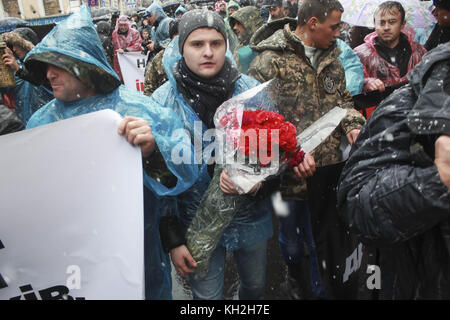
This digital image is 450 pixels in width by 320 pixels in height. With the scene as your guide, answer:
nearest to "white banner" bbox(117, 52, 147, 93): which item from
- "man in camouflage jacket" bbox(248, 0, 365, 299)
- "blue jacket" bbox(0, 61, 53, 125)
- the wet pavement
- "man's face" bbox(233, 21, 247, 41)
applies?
"man's face" bbox(233, 21, 247, 41)

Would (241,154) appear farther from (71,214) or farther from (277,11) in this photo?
(277,11)

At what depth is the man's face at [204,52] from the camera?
1.82 m

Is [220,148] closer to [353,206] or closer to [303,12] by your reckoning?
[353,206]

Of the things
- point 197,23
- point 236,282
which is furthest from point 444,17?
point 236,282

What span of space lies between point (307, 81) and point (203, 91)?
0.90m

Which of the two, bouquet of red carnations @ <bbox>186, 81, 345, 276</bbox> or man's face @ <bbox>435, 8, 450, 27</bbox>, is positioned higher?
man's face @ <bbox>435, 8, 450, 27</bbox>

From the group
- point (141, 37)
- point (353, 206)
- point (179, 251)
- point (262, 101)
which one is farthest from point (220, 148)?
point (141, 37)

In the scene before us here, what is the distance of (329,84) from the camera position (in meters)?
2.41

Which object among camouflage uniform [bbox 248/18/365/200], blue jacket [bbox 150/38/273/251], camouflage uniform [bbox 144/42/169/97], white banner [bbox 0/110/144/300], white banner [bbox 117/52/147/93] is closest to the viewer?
white banner [bbox 0/110/144/300]

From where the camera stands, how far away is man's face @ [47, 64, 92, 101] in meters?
1.56

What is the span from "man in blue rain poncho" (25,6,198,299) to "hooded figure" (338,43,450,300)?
0.84 metres

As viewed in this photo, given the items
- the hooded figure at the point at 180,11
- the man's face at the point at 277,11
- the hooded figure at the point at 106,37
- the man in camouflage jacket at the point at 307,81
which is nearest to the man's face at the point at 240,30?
the man's face at the point at 277,11

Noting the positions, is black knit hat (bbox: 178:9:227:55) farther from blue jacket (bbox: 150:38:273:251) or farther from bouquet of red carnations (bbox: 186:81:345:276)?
bouquet of red carnations (bbox: 186:81:345:276)

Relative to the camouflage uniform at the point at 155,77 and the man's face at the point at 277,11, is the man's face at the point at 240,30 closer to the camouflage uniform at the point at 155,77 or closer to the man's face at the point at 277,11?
the man's face at the point at 277,11
